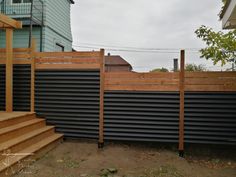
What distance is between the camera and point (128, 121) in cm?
530

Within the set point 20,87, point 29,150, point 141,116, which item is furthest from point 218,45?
point 20,87

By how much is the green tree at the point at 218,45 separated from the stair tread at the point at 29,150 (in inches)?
159

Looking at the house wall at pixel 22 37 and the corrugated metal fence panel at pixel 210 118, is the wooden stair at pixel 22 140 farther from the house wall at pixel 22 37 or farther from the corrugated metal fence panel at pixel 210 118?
the house wall at pixel 22 37

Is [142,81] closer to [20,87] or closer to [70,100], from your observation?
[70,100]

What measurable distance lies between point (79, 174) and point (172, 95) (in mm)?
2460

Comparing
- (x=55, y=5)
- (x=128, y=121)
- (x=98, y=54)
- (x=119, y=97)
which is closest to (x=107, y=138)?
(x=128, y=121)

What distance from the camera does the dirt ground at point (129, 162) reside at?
4008 mm

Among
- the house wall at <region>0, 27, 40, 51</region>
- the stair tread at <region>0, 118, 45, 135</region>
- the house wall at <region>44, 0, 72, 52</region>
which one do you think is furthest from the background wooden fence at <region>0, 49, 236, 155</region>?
the house wall at <region>44, 0, 72, 52</region>

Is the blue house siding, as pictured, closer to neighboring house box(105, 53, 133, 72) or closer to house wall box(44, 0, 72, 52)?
house wall box(44, 0, 72, 52)

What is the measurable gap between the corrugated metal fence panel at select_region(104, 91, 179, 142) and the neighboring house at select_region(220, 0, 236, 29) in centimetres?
165

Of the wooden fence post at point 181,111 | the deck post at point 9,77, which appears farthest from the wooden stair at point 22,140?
the wooden fence post at point 181,111

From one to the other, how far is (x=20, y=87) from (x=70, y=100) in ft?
4.37

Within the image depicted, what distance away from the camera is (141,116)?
5.26 metres

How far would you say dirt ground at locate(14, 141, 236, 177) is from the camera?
401 centimetres
